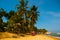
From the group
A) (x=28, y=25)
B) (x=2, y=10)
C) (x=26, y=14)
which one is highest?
(x=2, y=10)

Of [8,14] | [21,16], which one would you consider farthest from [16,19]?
[8,14]

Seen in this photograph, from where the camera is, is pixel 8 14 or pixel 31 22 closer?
pixel 31 22

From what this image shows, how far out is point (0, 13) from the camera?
5656 centimetres

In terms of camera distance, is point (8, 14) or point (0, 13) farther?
point (8, 14)

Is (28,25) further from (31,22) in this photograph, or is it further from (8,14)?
(8,14)

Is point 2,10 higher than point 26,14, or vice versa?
point 2,10

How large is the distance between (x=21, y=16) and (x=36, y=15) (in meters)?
6.26

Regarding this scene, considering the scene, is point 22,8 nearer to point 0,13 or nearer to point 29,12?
point 29,12

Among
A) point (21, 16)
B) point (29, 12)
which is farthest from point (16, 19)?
point (29, 12)

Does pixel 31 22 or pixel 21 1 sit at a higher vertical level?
pixel 21 1

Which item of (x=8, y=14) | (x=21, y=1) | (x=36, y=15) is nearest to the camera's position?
(x=21, y=1)

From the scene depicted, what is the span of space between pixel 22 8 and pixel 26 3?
7.93 feet

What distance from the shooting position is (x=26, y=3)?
5238 centimetres

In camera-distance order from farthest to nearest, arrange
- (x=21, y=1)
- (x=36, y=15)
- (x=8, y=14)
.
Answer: (x=8, y=14) → (x=36, y=15) → (x=21, y=1)
